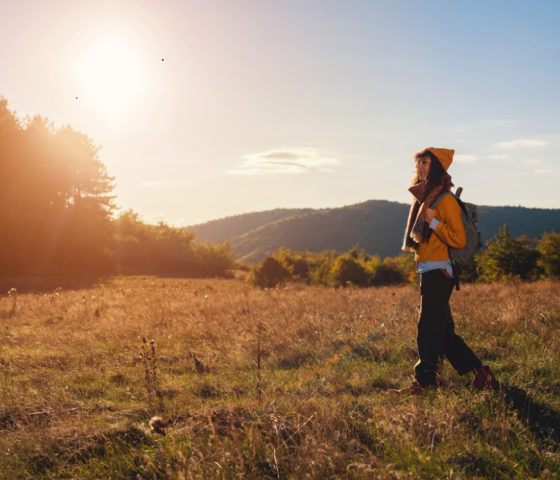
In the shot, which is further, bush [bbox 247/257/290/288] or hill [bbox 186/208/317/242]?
hill [bbox 186/208/317/242]

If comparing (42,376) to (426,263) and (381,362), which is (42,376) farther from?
(426,263)

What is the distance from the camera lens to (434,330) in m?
3.43

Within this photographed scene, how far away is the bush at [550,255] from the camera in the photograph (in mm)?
19609

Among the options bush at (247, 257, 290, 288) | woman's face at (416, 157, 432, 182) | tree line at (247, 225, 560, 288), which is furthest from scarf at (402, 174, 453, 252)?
bush at (247, 257, 290, 288)

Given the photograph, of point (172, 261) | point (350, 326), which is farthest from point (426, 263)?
point (172, 261)

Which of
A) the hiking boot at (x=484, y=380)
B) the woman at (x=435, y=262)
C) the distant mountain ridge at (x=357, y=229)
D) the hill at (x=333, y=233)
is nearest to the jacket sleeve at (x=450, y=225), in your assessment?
the woman at (x=435, y=262)

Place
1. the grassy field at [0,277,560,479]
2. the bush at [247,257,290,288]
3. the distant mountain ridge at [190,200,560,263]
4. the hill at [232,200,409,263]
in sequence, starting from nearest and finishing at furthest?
the grassy field at [0,277,560,479] → the bush at [247,257,290,288] → the distant mountain ridge at [190,200,560,263] → the hill at [232,200,409,263]

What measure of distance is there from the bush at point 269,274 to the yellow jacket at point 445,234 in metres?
15.4

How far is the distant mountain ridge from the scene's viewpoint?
356ft

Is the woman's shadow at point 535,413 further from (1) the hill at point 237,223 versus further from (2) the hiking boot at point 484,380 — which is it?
(1) the hill at point 237,223

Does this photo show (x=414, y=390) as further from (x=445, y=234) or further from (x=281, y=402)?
(x=445, y=234)

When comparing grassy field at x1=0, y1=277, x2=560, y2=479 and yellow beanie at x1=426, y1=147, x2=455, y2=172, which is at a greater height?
yellow beanie at x1=426, y1=147, x2=455, y2=172

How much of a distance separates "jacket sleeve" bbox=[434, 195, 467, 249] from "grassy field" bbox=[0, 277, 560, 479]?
127 centimetres

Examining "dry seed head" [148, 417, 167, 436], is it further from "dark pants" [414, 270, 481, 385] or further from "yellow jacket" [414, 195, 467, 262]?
"yellow jacket" [414, 195, 467, 262]
